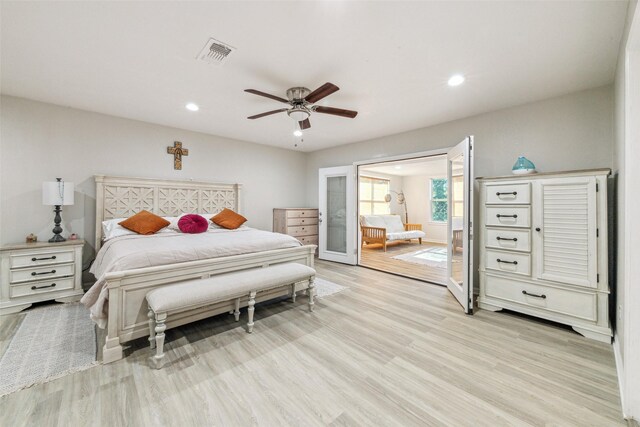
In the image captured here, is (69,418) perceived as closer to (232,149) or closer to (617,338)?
(617,338)

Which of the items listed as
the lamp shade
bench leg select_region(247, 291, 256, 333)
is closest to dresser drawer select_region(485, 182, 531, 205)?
bench leg select_region(247, 291, 256, 333)

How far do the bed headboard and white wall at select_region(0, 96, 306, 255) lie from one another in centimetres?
17

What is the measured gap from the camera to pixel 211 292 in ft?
7.29

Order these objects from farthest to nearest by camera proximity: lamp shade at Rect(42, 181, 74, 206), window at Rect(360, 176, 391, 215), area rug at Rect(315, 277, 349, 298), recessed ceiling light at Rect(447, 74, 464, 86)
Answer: window at Rect(360, 176, 391, 215), area rug at Rect(315, 277, 349, 298), lamp shade at Rect(42, 181, 74, 206), recessed ceiling light at Rect(447, 74, 464, 86)

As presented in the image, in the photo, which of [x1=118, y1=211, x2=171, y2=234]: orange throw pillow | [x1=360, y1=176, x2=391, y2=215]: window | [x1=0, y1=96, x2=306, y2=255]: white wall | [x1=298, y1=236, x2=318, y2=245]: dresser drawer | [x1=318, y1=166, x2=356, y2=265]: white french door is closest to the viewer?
[x1=0, y1=96, x2=306, y2=255]: white wall

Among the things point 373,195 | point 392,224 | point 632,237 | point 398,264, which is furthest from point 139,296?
point 373,195

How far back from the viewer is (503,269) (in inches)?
114

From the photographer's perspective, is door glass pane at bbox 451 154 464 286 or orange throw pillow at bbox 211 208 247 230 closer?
door glass pane at bbox 451 154 464 286

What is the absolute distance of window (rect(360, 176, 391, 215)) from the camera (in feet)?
27.1

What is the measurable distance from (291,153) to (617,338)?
18.7ft

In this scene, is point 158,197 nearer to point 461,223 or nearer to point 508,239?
point 461,223

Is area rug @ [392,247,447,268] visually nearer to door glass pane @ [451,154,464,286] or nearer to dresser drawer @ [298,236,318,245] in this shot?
door glass pane @ [451,154,464,286]

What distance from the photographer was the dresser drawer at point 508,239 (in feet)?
8.93

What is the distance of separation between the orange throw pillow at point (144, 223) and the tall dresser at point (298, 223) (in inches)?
92.7
